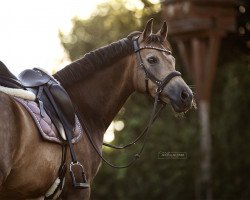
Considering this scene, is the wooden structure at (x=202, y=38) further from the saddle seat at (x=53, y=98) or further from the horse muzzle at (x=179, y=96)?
the saddle seat at (x=53, y=98)

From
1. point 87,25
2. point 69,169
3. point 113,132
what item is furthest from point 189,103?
point 87,25

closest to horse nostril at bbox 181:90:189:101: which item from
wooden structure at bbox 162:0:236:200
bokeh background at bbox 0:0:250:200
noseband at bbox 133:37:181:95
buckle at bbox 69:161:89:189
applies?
noseband at bbox 133:37:181:95

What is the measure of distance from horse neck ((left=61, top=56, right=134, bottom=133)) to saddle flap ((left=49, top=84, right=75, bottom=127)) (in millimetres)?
480

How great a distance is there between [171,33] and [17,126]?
11741mm

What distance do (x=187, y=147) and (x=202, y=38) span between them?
314 centimetres

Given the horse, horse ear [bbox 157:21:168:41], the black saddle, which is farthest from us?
horse ear [bbox 157:21:168:41]

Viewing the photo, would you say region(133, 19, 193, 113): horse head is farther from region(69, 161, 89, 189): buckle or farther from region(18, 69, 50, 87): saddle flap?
region(69, 161, 89, 189): buckle

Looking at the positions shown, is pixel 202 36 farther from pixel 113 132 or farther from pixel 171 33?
pixel 113 132

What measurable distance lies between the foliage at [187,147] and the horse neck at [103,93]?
30.2 feet

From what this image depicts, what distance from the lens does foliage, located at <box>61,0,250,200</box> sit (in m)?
16.3

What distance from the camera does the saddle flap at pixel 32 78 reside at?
20.7 ft

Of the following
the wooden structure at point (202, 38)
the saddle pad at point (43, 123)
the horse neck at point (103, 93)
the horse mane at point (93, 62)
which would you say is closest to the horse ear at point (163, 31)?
the horse mane at point (93, 62)

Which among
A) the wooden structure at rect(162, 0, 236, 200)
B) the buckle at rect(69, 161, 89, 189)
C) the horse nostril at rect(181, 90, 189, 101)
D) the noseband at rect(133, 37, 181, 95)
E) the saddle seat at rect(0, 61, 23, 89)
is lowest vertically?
the wooden structure at rect(162, 0, 236, 200)

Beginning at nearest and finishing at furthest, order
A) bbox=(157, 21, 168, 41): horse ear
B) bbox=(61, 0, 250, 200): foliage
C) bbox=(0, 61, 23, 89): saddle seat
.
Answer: bbox=(0, 61, 23, 89): saddle seat < bbox=(157, 21, 168, 41): horse ear < bbox=(61, 0, 250, 200): foliage
